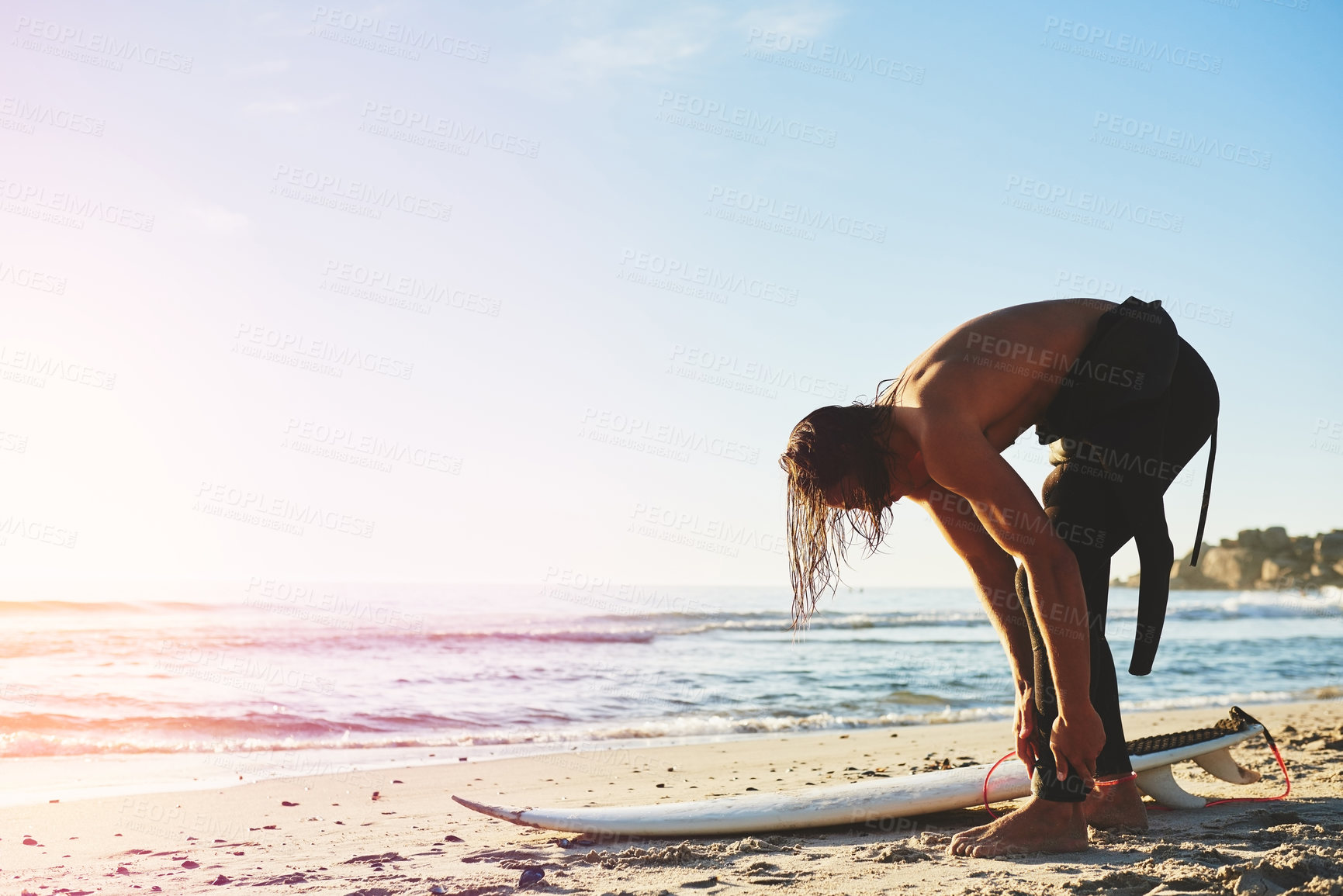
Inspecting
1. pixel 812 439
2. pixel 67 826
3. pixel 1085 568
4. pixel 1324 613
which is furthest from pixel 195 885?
pixel 1324 613

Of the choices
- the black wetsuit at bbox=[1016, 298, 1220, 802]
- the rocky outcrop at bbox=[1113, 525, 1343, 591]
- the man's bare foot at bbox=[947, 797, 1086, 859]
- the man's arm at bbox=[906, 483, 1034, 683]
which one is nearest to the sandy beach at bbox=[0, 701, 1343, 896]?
the man's bare foot at bbox=[947, 797, 1086, 859]

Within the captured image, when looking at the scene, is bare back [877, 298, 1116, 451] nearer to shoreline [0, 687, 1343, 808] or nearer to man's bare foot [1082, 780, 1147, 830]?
man's bare foot [1082, 780, 1147, 830]

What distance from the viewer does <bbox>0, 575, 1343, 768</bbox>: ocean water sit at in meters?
6.13

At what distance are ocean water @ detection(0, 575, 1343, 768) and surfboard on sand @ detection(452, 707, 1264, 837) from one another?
85cm

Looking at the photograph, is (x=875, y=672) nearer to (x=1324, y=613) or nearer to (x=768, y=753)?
(x=768, y=753)

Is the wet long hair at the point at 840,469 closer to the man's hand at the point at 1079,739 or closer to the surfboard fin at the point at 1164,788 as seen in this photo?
the man's hand at the point at 1079,739

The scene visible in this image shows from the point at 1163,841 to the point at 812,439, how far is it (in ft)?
5.05

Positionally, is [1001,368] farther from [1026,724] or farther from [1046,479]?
[1026,724]

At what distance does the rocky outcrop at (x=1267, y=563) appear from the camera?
42562 millimetres

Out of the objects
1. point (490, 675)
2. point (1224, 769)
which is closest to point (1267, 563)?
point (490, 675)

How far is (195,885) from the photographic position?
8.58ft

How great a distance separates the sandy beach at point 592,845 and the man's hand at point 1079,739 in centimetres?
27

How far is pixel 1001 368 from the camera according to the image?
222 cm

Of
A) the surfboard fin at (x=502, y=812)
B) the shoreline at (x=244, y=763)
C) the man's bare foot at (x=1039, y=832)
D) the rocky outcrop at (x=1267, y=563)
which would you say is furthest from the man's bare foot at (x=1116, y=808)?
the rocky outcrop at (x=1267, y=563)
